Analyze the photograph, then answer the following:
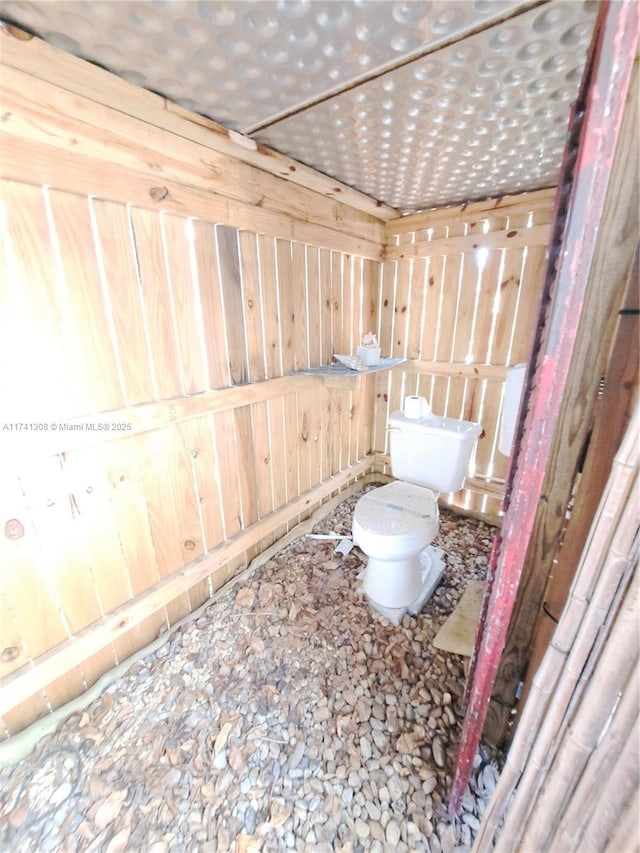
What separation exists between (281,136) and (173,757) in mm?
2252

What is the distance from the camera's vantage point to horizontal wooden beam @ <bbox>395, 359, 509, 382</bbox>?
219cm

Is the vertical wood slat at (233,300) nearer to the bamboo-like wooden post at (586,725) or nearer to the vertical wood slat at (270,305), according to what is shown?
the vertical wood slat at (270,305)

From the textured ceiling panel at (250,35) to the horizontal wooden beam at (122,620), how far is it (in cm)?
177

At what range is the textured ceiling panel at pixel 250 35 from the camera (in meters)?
0.72

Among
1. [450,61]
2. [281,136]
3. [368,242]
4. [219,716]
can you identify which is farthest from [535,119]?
[219,716]

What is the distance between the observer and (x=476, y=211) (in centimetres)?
205

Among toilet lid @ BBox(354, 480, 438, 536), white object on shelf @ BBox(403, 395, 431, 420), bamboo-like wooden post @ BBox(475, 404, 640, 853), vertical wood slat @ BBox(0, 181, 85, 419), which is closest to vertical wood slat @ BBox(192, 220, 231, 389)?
vertical wood slat @ BBox(0, 181, 85, 419)

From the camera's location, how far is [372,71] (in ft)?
2.99

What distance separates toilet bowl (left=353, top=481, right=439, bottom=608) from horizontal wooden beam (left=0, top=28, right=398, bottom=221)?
1627 millimetres

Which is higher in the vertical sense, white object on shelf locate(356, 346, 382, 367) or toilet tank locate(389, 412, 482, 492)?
white object on shelf locate(356, 346, 382, 367)

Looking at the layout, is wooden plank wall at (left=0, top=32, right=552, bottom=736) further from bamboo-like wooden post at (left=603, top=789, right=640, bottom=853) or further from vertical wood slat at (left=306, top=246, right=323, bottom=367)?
bamboo-like wooden post at (left=603, top=789, right=640, bottom=853)

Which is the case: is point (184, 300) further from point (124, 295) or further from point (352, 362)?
point (352, 362)

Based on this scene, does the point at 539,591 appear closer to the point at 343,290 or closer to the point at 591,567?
the point at 591,567

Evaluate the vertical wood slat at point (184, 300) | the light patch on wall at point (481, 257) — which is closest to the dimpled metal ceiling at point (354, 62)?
the vertical wood slat at point (184, 300)
